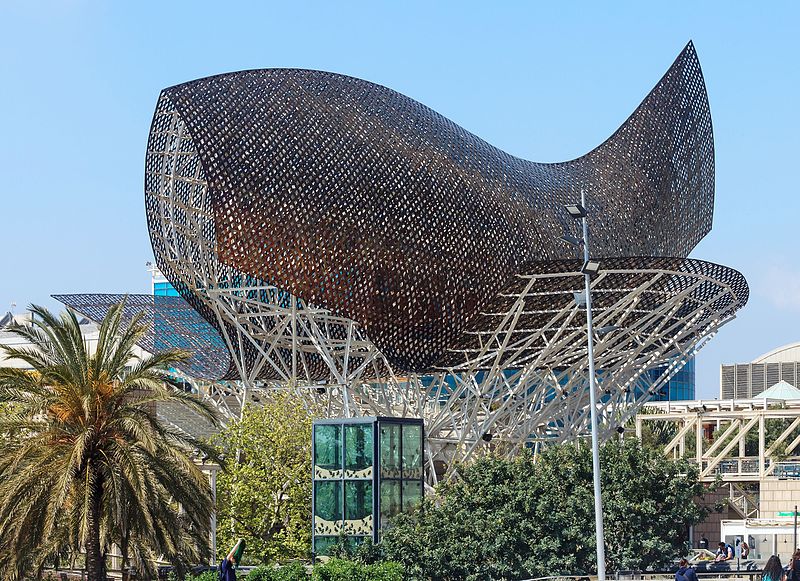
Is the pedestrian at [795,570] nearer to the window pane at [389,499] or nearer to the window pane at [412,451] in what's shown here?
the window pane at [389,499]

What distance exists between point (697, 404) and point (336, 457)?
163 feet

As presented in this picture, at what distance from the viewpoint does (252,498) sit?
4284 centimetres

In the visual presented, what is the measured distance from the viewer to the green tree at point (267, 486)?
41.6 metres

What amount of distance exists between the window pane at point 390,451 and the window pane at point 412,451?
340 mm

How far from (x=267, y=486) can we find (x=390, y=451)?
786 centimetres

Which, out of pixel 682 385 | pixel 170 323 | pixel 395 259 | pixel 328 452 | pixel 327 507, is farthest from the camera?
pixel 682 385

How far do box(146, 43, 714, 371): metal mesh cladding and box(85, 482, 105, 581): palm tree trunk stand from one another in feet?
53.2

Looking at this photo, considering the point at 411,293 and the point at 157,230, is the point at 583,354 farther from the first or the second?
the point at 157,230

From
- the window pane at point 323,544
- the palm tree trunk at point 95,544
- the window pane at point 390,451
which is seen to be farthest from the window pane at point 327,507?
the palm tree trunk at point 95,544

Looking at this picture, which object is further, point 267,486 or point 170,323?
point 170,323

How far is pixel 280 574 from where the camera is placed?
3047 centimetres

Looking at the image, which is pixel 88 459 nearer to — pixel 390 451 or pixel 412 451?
pixel 390 451

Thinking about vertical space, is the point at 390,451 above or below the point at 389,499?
above

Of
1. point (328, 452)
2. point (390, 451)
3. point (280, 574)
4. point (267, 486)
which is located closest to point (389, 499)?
point (390, 451)
